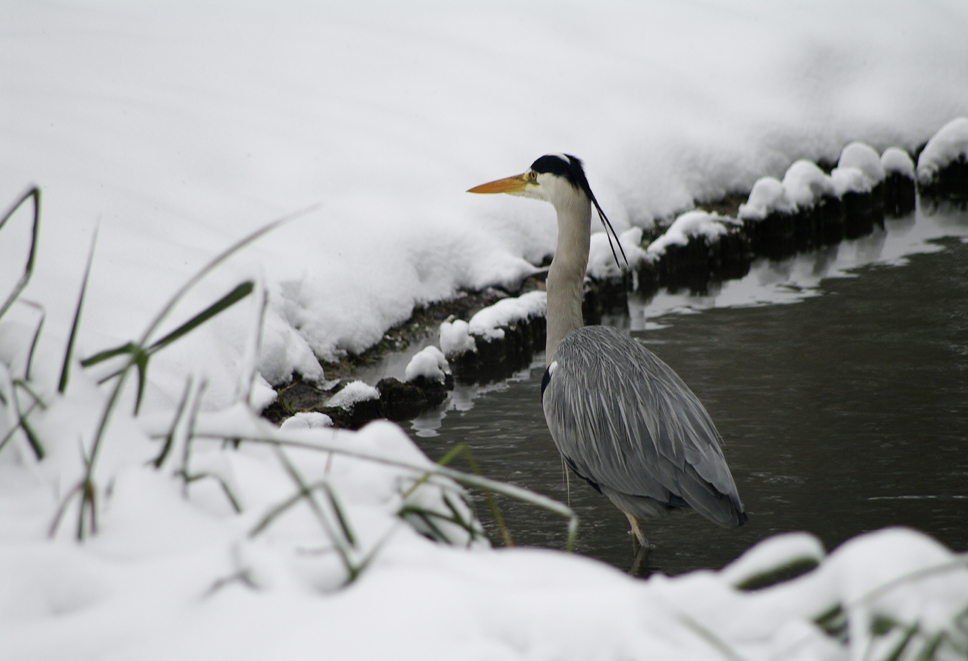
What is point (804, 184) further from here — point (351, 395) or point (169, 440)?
point (169, 440)

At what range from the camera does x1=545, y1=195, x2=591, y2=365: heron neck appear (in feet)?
14.6

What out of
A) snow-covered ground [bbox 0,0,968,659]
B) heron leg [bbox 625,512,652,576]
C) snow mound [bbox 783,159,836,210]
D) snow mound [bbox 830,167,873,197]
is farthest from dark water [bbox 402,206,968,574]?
snow mound [bbox 830,167,873,197]

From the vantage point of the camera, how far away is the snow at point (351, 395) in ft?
16.0

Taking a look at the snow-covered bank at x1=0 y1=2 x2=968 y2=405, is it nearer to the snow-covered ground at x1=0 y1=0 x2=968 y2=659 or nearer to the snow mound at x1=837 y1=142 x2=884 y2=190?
the snow-covered ground at x1=0 y1=0 x2=968 y2=659

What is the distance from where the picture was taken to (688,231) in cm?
812

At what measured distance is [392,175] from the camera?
299 inches

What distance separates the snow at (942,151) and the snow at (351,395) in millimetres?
7826

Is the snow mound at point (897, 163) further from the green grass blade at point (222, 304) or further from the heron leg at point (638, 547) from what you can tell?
the green grass blade at point (222, 304)

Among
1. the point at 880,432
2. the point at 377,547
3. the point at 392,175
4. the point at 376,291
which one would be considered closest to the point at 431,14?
the point at 392,175

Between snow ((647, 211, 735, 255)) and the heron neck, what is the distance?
3.44m

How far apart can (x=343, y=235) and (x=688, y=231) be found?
3236 mm

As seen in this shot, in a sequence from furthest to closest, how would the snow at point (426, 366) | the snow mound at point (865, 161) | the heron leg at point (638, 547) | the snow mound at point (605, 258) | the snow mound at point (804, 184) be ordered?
the snow mound at point (865, 161) → the snow mound at point (804, 184) → the snow mound at point (605, 258) → the snow at point (426, 366) → the heron leg at point (638, 547)

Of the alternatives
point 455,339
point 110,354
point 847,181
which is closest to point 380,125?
point 455,339

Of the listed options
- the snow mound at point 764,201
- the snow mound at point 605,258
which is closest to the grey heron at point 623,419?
the snow mound at point 605,258
